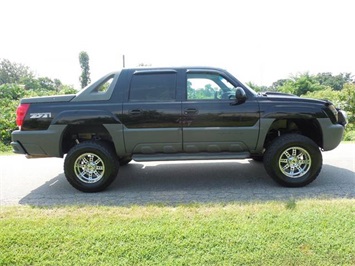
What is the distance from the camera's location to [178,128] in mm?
4625

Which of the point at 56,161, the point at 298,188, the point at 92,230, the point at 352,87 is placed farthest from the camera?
the point at 352,87

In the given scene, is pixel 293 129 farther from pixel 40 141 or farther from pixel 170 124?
pixel 40 141

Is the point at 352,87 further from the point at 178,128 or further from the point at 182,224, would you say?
the point at 182,224

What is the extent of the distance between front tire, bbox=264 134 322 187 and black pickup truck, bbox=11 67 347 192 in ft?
0.05

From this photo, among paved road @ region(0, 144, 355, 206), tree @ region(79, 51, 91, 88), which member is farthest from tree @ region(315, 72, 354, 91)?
paved road @ region(0, 144, 355, 206)

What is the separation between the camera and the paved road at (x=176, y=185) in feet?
13.9

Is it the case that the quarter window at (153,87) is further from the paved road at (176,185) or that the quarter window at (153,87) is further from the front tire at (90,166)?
the paved road at (176,185)

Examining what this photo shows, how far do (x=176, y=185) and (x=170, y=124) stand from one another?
1056 mm

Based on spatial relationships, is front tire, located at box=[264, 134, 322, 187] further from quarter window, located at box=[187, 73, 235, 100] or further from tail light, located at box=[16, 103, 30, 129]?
tail light, located at box=[16, 103, 30, 129]

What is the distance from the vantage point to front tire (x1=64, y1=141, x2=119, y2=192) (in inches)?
181

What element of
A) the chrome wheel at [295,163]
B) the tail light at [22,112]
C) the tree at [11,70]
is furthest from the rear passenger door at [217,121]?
the tree at [11,70]

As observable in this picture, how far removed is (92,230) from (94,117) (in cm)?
203

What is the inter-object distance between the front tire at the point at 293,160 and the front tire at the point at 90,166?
2487mm

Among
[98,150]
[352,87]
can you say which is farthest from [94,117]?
[352,87]
